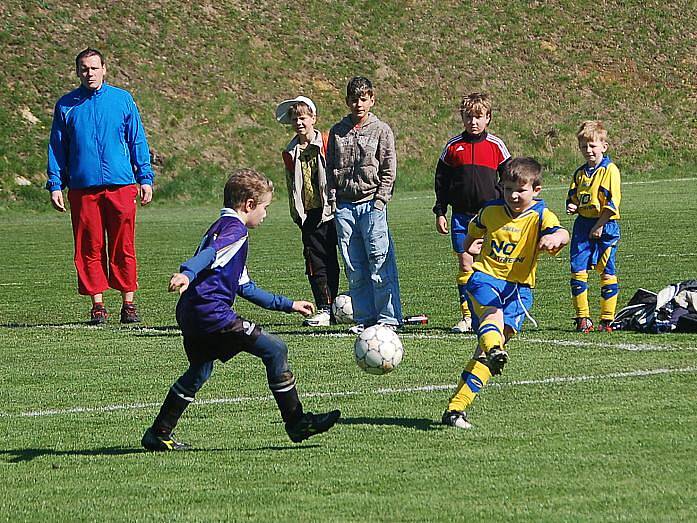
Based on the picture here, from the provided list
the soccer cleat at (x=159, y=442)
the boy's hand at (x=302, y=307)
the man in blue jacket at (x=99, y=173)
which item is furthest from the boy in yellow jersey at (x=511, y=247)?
the man in blue jacket at (x=99, y=173)

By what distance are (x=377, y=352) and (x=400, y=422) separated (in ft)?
1.92

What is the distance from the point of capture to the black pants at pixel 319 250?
11352 millimetres

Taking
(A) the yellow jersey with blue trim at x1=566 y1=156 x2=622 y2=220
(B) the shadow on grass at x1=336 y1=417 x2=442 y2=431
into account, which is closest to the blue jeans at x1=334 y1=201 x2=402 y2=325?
(A) the yellow jersey with blue trim at x1=566 y1=156 x2=622 y2=220

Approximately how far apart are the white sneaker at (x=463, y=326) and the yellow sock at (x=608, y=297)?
3.35ft

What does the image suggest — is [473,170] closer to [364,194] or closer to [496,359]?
[364,194]

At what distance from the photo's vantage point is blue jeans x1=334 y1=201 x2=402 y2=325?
10.2m

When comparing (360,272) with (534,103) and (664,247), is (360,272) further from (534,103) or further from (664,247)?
(534,103)

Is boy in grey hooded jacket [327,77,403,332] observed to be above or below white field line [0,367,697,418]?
above

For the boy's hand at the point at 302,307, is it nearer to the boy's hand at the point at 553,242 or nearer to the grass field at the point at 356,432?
the grass field at the point at 356,432

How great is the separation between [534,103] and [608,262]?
35109mm

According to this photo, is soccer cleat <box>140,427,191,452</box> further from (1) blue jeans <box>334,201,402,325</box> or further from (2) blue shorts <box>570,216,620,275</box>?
(2) blue shorts <box>570,216,620,275</box>

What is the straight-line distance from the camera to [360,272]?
34.2 feet

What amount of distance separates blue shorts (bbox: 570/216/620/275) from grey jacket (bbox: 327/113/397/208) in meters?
1.53

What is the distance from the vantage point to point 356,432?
620 centimetres
